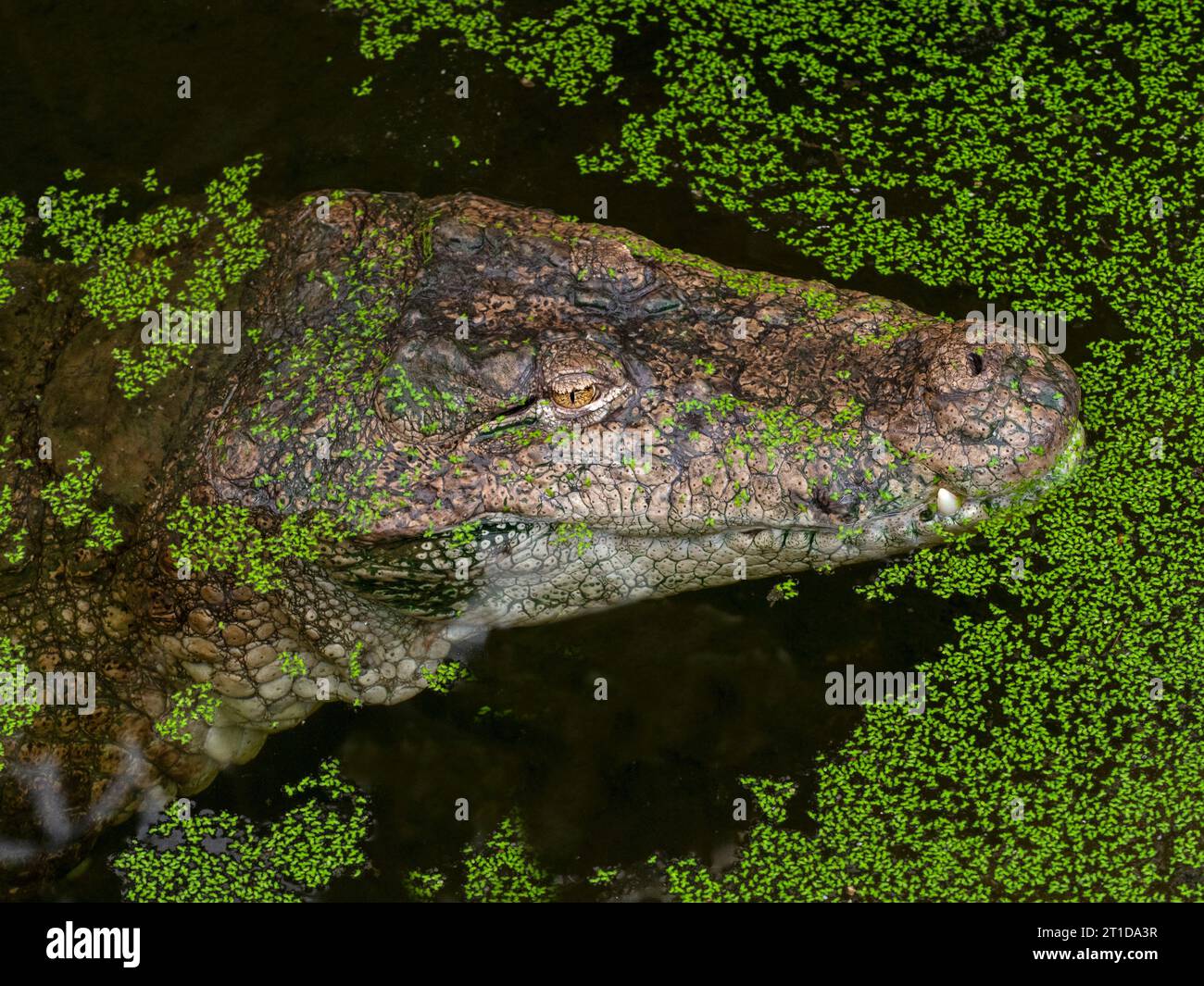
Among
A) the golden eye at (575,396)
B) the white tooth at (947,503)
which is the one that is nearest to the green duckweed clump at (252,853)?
the golden eye at (575,396)

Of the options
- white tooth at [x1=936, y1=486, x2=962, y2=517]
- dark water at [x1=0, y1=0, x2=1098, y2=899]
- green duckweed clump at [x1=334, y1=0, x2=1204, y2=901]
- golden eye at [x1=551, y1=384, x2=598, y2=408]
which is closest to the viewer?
golden eye at [x1=551, y1=384, x2=598, y2=408]

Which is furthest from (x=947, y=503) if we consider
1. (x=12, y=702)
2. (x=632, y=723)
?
(x=12, y=702)

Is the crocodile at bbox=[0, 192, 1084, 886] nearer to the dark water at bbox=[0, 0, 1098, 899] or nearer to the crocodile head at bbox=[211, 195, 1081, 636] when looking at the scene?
the crocodile head at bbox=[211, 195, 1081, 636]

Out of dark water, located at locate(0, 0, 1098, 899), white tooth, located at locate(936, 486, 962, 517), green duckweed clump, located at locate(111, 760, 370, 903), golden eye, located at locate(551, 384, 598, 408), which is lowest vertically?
green duckweed clump, located at locate(111, 760, 370, 903)

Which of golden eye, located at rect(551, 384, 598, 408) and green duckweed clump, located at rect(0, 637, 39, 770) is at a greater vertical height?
golden eye, located at rect(551, 384, 598, 408)

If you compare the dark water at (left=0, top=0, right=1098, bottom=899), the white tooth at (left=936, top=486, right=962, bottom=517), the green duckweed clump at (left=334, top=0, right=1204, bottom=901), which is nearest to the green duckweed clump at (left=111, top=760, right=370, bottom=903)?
the dark water at (left=0, top=0, right=1098, bottom=899)

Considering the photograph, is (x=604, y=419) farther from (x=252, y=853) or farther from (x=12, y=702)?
(x=12, y=702)
